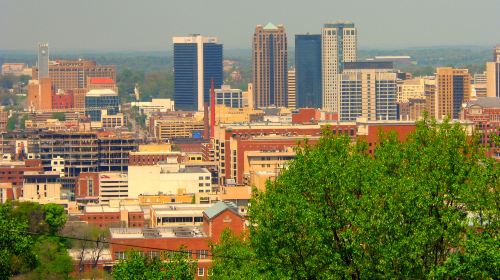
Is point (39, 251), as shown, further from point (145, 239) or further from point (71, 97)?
point (71, 97)

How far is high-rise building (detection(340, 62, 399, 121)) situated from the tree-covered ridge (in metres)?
108

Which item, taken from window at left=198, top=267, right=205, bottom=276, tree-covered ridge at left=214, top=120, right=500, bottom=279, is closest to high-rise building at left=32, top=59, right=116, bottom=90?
window at left=198, top=267, right=205, bottom=276

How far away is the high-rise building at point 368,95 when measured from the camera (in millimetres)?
136625

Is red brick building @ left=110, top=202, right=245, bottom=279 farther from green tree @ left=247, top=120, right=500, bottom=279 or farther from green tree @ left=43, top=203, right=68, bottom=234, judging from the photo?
green tree @ left=247, top=120, right=500, bottom=279

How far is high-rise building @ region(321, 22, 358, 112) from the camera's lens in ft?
531

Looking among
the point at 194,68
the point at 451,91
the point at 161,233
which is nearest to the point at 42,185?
the point at 161,233

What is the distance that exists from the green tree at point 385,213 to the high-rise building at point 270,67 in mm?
134222

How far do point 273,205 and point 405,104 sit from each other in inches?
4449

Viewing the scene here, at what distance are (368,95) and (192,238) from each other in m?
94.0

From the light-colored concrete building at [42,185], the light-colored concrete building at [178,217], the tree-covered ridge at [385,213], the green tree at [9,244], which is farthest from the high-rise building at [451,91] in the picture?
the tree-covered ridge at [385,213]

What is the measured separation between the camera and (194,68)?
168125mm

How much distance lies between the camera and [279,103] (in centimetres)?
16188

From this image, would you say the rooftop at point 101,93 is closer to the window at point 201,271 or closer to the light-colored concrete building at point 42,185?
the light-colored concrete building at point 42,185

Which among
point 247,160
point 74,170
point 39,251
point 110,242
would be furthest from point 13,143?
point 39,251
